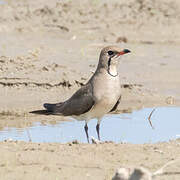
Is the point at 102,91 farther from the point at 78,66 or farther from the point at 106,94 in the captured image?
the point at 78,66

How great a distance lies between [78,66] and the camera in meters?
12.8

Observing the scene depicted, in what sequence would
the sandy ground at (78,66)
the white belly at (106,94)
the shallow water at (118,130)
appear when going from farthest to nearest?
the shallow water at (118,130) → the white belly at (106,94) → the sandy ground at (78,66)

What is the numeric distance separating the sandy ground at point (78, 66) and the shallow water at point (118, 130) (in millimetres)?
442

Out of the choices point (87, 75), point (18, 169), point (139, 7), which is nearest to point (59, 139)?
point (18, 169)

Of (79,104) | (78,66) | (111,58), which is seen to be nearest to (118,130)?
(79,104)

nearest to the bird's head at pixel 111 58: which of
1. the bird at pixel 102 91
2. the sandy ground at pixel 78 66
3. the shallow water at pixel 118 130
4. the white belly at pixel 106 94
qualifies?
the bird at pixel 102 91

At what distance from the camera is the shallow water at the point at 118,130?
8.64 m

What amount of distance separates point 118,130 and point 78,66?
12.3ft

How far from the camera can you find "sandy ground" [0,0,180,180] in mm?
6039

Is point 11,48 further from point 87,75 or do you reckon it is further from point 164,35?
point 164,35

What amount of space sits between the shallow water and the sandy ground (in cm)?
44

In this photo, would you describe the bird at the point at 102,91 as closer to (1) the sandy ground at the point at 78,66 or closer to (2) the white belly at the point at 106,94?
(2) the white belly at the point at 106,94

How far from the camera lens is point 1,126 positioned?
9.34 m

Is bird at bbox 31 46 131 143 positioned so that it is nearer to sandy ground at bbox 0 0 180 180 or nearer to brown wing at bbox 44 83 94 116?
brown wing at bbox 44 83 94 116
